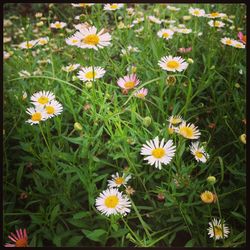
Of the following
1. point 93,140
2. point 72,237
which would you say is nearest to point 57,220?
point 72,237

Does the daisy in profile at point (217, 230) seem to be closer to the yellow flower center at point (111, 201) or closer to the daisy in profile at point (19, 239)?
the yellow flower center at point (111, 201)

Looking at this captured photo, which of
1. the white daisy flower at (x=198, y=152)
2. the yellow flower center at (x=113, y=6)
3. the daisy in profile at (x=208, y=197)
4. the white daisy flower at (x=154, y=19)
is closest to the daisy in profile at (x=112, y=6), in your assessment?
the yellow flower center at (x=113, y=6)

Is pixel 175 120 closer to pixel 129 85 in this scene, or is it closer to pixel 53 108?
pixel 129 85

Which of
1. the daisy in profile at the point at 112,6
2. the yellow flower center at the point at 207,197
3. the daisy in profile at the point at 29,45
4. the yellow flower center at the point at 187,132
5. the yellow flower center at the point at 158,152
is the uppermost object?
the daisy in profile at the point at 112,6

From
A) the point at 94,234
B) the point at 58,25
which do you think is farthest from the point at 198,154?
the point at 58,25

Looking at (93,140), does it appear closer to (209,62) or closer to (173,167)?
(173,167)

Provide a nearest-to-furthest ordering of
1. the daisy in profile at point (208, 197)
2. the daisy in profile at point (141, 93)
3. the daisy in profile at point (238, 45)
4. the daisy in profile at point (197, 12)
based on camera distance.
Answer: the daisy in profile at point (208, 197) < the daisy in profile at point (141, 93) < the daisy in profile at point (238, 45) < the daisy in profile at point (197, 12)

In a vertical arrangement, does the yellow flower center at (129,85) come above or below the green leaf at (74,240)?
above
